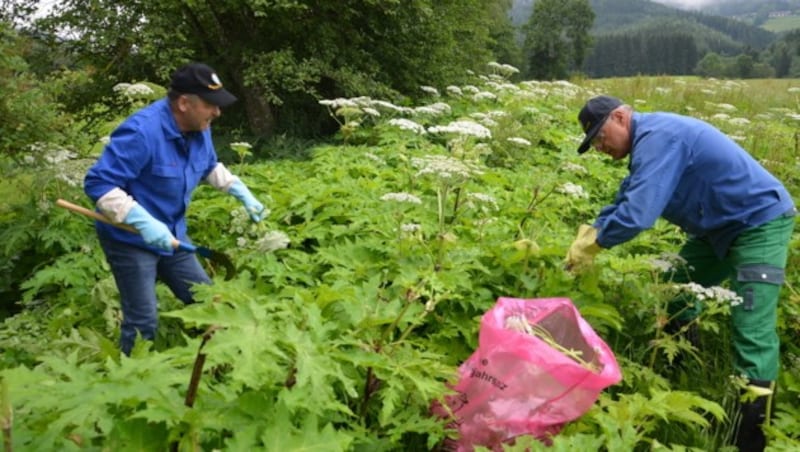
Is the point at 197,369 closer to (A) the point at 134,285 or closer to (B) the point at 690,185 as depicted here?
(A) the point at 134,285

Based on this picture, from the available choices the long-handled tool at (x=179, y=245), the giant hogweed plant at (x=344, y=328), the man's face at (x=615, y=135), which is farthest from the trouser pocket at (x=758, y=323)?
the long-handled tool at (x=179, y=245)

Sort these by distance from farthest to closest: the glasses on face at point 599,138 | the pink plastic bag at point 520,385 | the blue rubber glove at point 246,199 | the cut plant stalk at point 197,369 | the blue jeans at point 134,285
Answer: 1. the blue rubber glove at point 246,199
2. the glasses on face at point 599,138
3. the blue jeans at point 134,285
4. the pink plastic bag at point 520,385
5. the cut plant stalk at point 197,369

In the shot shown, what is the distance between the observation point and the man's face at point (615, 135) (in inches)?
143

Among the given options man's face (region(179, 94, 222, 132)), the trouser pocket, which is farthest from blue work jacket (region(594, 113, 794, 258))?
man's face (region(179, 94, 222, 132))

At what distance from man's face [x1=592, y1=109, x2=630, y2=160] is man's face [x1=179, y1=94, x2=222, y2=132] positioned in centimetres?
247

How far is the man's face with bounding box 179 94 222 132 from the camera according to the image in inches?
136

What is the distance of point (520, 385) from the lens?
276cm

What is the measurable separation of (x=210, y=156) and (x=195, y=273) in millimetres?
847

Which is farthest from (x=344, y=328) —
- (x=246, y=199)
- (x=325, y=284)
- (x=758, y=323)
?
(x=758, y=323)

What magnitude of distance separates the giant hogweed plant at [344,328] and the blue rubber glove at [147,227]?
2.10 ft

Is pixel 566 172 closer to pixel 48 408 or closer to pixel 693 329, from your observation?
pixel 693 329

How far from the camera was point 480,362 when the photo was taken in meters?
2.92

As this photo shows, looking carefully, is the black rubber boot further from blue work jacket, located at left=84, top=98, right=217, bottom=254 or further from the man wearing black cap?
blue work jacket, located at left=84, top=98, right=217, bottom=254

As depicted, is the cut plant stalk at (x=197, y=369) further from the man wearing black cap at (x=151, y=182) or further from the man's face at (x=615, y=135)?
the man's face at (x=615, y=135)
